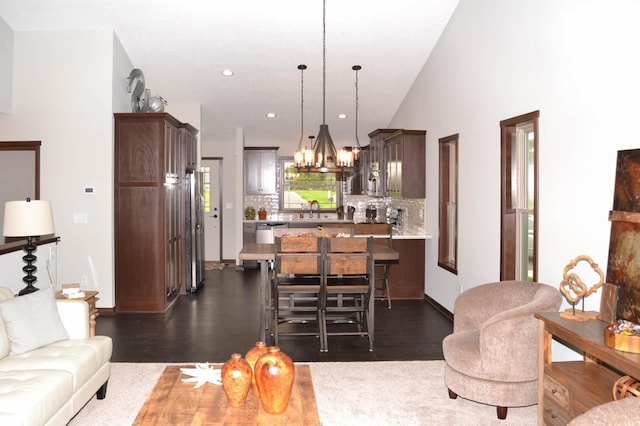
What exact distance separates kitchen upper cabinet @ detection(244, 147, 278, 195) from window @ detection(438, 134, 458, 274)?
4.56 meters

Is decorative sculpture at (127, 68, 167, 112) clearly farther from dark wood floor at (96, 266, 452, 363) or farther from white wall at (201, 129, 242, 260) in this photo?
white wall at (201, 129, 242, 260)

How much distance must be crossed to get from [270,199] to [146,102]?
4.61 metres

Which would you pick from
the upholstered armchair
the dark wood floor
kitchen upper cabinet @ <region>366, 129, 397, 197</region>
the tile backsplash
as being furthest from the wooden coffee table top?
the tile backsplash

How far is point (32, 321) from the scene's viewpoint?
3291 mm

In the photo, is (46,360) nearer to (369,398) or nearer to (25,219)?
(25,219)

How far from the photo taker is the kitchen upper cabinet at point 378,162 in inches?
321

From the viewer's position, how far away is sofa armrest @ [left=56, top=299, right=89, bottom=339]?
3.54 m

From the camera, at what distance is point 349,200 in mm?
11000

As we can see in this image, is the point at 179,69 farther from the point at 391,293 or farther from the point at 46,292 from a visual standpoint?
the point at 46,292

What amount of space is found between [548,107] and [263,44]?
13.0ft

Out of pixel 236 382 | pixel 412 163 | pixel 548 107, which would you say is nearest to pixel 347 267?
pixel 548 107

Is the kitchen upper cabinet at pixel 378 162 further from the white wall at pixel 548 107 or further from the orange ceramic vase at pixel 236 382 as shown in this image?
the orange ceramic vase at pixel 236 382

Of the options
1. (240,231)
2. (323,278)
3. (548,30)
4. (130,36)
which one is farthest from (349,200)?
(548,30)

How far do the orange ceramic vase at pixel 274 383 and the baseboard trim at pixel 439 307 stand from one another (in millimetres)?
3879
